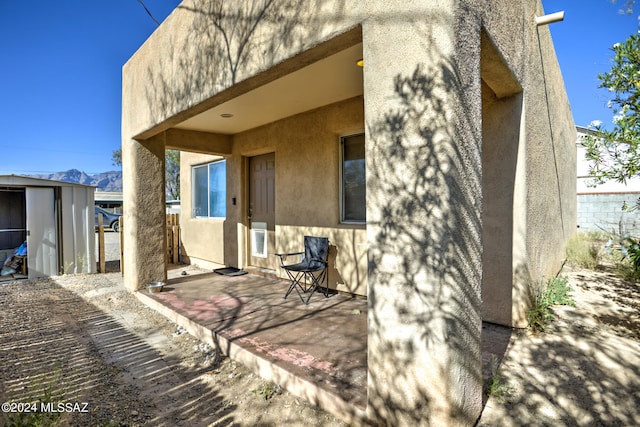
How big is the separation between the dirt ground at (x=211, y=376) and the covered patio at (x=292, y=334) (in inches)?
4.9

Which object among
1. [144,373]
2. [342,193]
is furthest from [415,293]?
[342,193]

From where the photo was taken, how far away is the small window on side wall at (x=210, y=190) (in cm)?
765

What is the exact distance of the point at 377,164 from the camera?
77.9 inches

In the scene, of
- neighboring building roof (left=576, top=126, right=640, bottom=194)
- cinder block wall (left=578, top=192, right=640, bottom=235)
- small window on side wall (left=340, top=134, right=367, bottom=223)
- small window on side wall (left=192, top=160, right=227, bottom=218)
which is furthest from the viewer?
neighboring building roof (left=576, top=126, right=640, bottom=194)

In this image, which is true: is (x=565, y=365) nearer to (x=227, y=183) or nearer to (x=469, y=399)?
(x=469, y=399)

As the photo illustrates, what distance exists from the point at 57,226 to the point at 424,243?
324 inches

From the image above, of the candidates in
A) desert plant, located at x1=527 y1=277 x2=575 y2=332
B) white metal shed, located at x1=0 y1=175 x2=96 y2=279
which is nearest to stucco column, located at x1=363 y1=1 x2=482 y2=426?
desert plant, located at x1=527 y1=277 x2=575 y2=332

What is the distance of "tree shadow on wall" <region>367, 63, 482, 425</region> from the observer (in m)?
1.75

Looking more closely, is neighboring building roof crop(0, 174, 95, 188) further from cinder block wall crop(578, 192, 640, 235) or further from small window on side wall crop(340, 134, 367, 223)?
cinder block wall crop(578, 192, 640, 235)

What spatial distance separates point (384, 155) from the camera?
6.41 feet

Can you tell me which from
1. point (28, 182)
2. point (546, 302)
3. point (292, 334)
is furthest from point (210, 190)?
point (546, 302)

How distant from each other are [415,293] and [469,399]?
0.73m

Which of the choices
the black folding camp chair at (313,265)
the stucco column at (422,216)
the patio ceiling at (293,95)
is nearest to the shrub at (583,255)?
the black folding camp chair at (313,265)

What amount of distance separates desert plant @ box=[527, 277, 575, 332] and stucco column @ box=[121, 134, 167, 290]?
5.56m
